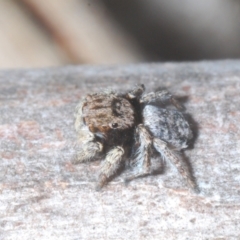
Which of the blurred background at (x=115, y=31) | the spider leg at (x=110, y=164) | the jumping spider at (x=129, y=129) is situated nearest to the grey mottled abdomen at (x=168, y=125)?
the jumping spider at (x=129, y=129)

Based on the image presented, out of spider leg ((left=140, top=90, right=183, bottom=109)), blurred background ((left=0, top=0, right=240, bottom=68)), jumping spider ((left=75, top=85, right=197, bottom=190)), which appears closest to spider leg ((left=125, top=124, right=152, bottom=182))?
jumping spider ((left=75, top=85, right=197, bottom=190))

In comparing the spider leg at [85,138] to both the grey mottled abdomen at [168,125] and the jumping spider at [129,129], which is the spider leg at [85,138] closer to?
the jumping spider at [129,129]

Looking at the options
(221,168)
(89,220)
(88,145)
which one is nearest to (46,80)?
(88,145)

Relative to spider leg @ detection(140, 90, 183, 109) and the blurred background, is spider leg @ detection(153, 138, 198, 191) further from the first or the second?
the blurred background

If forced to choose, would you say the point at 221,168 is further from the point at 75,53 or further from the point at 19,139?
the point at 75,53

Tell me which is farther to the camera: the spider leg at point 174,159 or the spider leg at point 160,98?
the spider leg at point 160,98
